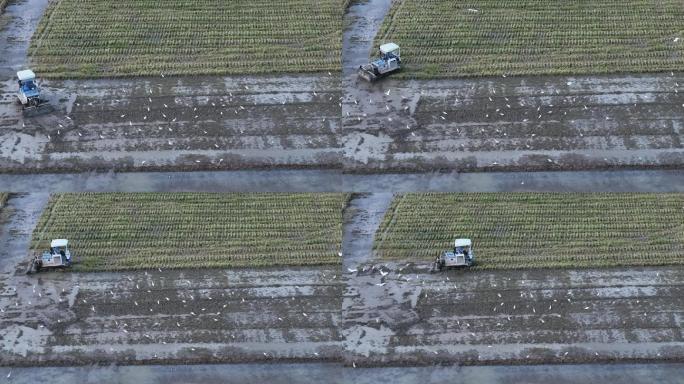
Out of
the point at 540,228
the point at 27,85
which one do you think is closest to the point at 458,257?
the point at 540,228

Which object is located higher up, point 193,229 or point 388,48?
point 388,48

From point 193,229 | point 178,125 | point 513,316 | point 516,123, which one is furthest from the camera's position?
point 178,125

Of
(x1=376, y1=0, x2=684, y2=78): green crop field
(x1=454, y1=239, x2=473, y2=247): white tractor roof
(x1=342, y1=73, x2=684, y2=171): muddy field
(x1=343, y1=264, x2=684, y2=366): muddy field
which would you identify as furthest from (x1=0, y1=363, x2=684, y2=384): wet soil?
(x1=376, y1=0, x2=684, y2=78): green crop field

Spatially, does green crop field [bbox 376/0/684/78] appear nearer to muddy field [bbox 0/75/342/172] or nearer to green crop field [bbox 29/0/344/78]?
green crop field [bbox 29/0/344/78]

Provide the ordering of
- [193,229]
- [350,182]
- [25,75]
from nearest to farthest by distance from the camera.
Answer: [193,229]
[350,182]
[25,75]

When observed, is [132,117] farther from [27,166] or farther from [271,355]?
[271,355]

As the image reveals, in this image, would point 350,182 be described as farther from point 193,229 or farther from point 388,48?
point 388,48

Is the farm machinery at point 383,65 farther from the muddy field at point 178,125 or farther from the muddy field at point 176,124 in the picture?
the muddy field at point 178,125
